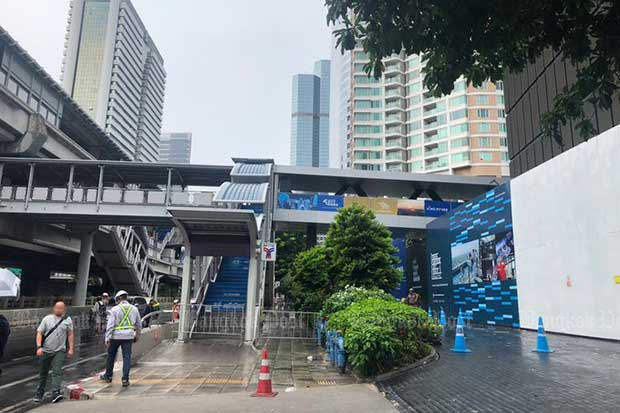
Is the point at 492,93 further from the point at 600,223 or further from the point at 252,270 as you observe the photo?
the point at 252,270

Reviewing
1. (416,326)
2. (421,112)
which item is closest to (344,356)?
(416,326)

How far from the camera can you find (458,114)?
73.8m

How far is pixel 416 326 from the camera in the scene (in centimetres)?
1132

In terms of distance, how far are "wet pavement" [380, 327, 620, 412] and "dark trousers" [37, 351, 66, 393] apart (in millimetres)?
5401

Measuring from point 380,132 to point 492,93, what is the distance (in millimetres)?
21104

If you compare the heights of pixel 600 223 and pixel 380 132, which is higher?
pixel 380 132

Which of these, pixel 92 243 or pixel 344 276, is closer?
pixel 344 276

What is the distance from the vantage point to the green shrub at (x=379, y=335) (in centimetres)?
890

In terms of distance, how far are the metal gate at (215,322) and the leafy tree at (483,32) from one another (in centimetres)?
1257

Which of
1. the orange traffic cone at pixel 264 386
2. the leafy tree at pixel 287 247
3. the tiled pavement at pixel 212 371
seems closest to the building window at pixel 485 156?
the leafy tree at pixel 287 247

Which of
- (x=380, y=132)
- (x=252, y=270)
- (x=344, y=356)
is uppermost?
(x=380, y=132)

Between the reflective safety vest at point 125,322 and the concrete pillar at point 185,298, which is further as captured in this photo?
the concrete pillar at point 185,298

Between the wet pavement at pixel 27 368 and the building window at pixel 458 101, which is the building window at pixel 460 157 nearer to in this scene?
the building window at pixel 458 101

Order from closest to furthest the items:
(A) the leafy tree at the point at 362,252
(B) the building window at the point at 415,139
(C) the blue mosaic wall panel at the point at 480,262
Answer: (A) the leafy tree at the point at 362,252 → (C) the blue mosaic wall panel at the point at 480,262 → (B) the building window at the point at 415,139
